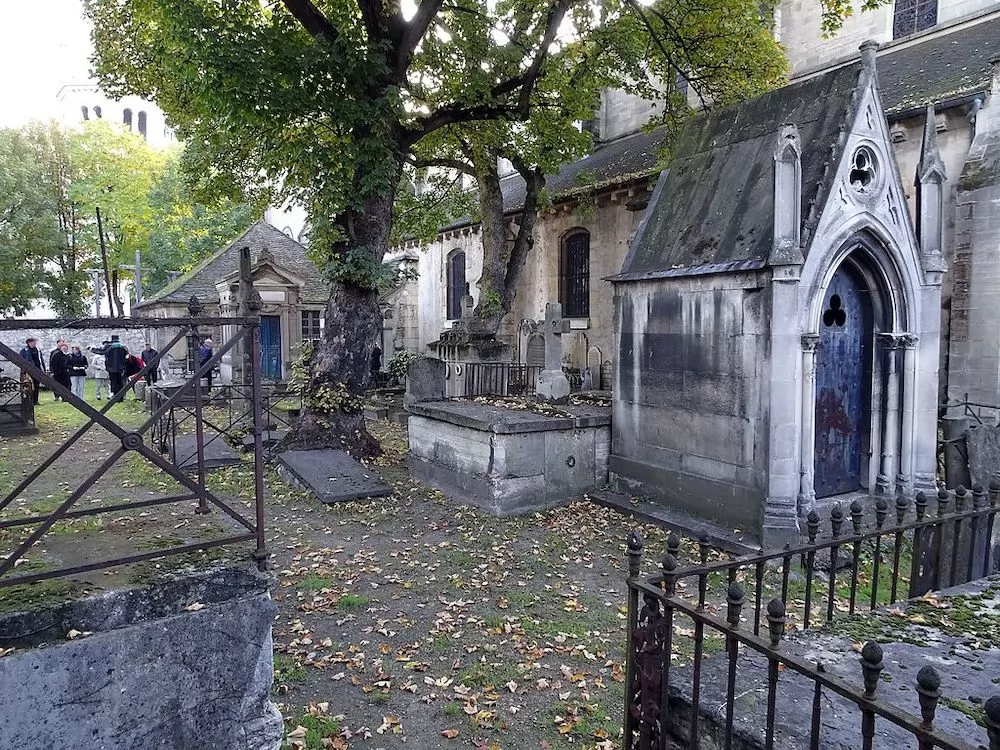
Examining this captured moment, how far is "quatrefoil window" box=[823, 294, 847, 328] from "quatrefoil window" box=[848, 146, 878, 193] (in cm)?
135

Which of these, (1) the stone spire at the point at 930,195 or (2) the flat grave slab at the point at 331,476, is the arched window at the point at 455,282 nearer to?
(2) the flat grave slab at the point at 331,476

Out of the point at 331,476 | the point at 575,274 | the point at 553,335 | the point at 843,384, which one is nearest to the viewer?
the point at 843,384

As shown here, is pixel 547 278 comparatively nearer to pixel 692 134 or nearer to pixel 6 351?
pixel 692 134

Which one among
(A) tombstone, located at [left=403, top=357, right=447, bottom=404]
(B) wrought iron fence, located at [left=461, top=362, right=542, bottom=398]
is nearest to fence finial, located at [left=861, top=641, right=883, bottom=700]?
(A) tombstone, located at [left=403, top=357, right=447, bottom=404]

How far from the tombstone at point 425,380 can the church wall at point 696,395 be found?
330 centimetres

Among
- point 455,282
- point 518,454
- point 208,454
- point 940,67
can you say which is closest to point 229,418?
point 208,454

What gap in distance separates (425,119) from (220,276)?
53.1ft

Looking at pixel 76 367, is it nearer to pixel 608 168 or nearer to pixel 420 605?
pixel 420 605

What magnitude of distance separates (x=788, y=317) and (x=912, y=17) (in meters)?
14.0

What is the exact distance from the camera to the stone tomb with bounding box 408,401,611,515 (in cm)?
944

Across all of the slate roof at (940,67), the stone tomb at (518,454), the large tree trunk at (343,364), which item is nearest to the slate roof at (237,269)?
the large tree trunk at (343,364)

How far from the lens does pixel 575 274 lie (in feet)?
70.6

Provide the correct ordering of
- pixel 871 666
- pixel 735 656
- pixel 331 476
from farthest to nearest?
pixel 331 476 < pixel 735 656 < pixel 871 666

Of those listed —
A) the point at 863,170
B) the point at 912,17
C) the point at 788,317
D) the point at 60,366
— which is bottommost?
the point at 60,366
